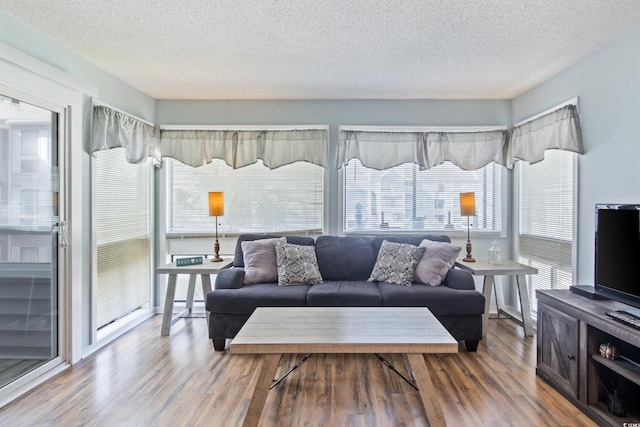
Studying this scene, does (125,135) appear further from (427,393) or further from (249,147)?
(427,393)

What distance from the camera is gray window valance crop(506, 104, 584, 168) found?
3066 millimetres

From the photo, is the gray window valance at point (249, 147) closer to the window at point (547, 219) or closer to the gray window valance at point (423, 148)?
the gray window valance at point (423, 148)

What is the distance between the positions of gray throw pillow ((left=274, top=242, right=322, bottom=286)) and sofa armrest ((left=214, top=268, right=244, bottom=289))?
372 mm

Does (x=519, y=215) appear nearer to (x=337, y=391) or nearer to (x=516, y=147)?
(x=516, y=147)

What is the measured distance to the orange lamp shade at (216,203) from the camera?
3.85m

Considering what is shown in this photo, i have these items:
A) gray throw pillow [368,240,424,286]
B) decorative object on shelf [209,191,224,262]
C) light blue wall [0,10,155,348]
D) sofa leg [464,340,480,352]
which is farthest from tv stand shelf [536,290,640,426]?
light blue wall [0,10,155,348]

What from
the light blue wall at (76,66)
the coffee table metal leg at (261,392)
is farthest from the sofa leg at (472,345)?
the light blue wall at (76,66)

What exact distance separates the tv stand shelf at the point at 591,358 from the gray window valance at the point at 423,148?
6.61ft

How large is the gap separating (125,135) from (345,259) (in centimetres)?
248

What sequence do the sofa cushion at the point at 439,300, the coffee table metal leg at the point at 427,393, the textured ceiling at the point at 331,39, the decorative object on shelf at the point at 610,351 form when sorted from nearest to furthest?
the coffee table metal leg at the point at 427,393 < the decorative object on shelf at the point at 610,351 < the textured ceiling at the point at 331,39 < the sofa cushion at the point at 439,300

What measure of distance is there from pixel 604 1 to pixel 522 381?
2.52m

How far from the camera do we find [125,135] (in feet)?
11.4

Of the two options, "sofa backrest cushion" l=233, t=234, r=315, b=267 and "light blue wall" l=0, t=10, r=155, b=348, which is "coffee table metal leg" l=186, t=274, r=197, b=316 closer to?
"sofa backrest cushion" l=233, t=234, r=315, b=267

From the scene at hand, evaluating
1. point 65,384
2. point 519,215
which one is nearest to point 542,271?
point 519,215
